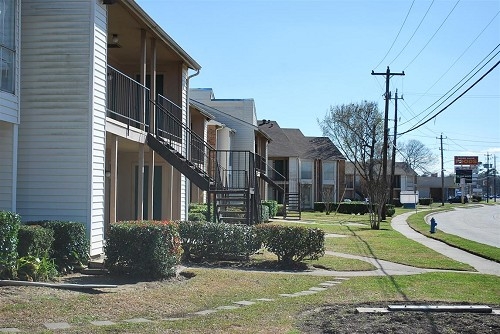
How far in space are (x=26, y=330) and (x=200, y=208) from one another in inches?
775

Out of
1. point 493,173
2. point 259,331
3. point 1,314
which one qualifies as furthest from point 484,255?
point 493,173

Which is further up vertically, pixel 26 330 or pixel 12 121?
pixel 12 121

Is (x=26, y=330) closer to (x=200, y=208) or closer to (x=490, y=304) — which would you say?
(x=490, y=304)

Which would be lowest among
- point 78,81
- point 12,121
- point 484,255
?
point 484,255

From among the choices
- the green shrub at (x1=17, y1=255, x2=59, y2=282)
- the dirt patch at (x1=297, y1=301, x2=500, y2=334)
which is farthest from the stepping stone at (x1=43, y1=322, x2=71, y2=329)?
the dirt patch at (x1=297, y1=301, x2=500, y2=334)

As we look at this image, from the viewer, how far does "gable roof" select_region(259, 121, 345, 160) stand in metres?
62.0

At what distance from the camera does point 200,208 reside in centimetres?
2677

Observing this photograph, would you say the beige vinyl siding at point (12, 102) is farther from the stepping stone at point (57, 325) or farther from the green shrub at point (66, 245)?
the stepping stone at point (57, 325)

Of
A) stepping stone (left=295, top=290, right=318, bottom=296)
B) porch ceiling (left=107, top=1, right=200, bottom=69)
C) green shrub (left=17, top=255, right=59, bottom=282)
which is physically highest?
porch ceiling (left=107, top=1, right=200, bottom=69)

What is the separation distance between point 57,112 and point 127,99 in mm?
3446

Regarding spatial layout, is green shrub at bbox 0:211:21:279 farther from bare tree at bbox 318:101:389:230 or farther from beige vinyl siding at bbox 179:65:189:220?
bare tree at bbox 318:101:389:230

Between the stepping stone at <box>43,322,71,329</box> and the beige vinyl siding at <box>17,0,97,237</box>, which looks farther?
the beige vinyl siding at <box>17,0,97,237</box>

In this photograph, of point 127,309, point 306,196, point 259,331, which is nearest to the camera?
point 259,331

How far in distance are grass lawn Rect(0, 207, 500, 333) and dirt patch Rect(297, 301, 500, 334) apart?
1.06 feet
